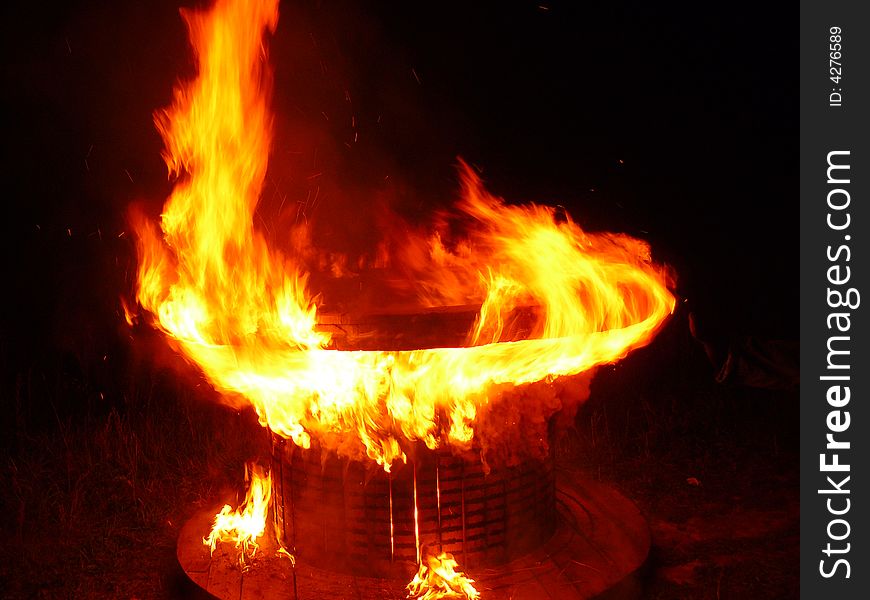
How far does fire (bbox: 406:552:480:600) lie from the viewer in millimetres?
3299

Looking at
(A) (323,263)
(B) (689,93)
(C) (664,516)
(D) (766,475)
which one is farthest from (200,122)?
(B) (689,93)

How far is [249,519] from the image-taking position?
396 cm

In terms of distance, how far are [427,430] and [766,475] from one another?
2.96 m

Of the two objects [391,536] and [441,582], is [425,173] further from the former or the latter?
[441,582]

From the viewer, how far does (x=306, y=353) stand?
A: 3.20m

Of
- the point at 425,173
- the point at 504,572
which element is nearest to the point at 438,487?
the point at 504,572

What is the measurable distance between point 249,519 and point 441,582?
3.80 feet

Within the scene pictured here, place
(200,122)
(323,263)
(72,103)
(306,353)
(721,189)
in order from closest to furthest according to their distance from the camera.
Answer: (306,353)
(200,122)
(323,263)
(72,103)
(721,189)

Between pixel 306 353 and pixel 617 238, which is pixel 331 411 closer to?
pixel 306 353

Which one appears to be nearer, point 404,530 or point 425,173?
point 404,530

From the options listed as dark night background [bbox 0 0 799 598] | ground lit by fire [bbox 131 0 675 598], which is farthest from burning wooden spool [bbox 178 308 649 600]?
dark night background [bbox 0 0 799 598]

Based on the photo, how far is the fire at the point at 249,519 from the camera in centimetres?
386

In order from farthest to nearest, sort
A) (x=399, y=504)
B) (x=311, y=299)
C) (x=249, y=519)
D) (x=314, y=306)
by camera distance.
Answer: (x=311, y=299), (x=249, y=519), (x=314, y=306), (x=399, y=504)

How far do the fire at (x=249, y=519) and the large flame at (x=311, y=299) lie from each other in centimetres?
45
